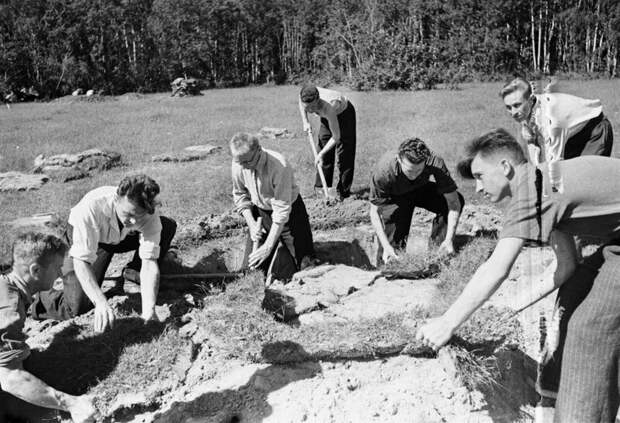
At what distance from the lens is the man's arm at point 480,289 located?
2646 millimetres

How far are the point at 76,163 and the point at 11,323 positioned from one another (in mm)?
7208

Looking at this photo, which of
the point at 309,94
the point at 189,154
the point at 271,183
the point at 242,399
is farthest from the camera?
the point at 189,154

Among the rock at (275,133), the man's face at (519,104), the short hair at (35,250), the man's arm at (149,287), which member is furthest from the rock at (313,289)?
the rock at (275,133)

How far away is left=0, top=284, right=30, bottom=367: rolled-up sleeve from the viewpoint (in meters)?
3.07

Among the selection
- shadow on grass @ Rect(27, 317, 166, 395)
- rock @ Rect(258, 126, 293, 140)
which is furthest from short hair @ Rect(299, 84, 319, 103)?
rock @ Rect(258, 126, 293, 140)

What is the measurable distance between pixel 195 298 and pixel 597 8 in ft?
11.9

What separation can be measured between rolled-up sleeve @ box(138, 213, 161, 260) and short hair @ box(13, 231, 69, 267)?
1.08m

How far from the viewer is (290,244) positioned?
5773 mm

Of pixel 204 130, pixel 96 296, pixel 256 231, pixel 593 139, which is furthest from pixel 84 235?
pixel 204 130

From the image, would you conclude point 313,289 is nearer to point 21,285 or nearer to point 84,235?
→ point 84,235

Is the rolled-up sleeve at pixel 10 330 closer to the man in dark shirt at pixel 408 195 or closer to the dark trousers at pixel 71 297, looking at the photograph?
the dark trousers at pixel 71 297

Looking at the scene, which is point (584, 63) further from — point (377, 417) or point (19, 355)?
point (19, 355)

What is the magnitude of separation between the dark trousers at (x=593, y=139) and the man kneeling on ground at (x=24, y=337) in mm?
3805

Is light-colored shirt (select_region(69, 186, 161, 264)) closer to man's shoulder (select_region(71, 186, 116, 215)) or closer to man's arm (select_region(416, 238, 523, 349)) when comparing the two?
man's shoulder (select_region(71, 186, 116, 215))
